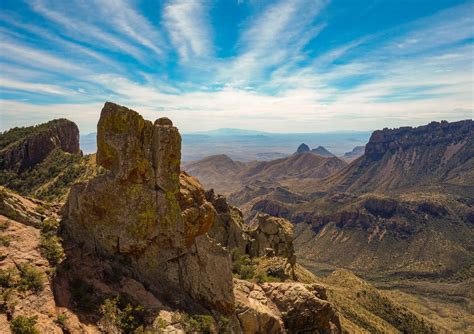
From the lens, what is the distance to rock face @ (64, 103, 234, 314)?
26594mm

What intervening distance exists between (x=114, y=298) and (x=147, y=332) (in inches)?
140

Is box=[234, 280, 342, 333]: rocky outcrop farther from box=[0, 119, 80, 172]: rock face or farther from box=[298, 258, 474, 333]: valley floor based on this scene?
box=[298, 258, 474, 333]: valley floor

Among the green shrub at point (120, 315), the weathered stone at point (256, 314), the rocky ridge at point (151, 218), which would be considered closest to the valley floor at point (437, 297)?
the weathered stone at point (256, 314)

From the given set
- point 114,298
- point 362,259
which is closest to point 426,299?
point 362,259

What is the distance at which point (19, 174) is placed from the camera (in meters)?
71.3

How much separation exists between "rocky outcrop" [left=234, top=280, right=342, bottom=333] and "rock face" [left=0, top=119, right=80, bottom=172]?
200 feet

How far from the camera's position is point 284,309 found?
34344 mm

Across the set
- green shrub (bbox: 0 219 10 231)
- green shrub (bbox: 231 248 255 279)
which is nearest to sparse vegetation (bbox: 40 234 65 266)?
green shrub (bbox: 0 219 10 231)

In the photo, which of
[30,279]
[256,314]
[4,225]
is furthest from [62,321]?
[256,314]

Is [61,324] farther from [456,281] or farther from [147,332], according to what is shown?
[456,281]

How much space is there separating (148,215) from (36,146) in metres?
61.8

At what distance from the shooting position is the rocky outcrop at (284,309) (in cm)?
3114

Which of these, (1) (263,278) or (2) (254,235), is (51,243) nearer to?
(1) (263,278)

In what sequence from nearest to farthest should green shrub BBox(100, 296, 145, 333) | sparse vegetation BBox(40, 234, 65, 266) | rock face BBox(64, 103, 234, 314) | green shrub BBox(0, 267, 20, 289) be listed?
1. green shrub BBox(0, 267, 20, 289)
2. green shrub BBox(100, 296, 145, 333)
3. sparse vegetation BBox(40, 234, 65, 266)
4. rock face BBox(64, 103, 234, 314)
